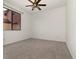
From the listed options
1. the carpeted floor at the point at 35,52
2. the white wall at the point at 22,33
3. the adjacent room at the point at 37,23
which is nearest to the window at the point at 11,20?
the adjacent room at the point at 37,23

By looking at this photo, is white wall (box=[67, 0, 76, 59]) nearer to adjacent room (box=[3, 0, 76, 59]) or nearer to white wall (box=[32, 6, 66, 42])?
adjacent room (box=[3, 0, 76, 59])

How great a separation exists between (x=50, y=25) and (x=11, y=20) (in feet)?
10.7

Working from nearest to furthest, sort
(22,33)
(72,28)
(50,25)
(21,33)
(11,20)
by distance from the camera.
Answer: (72,28) < (11,20) < (21,33) < (22,33) < (50,25)

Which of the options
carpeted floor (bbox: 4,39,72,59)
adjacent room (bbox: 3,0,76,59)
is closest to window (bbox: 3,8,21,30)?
adjacent room (bbox: 3,0,76,59)

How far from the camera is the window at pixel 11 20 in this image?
225 inches

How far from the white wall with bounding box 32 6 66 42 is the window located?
2.16 metres

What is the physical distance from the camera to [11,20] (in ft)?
20.7

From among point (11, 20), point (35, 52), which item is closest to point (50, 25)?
point (11, 20)

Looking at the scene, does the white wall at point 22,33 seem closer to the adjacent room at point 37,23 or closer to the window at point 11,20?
the adjacent room at point 37,23

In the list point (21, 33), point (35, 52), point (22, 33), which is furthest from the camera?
point (22, 33)

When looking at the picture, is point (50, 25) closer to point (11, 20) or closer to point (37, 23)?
point (37, 23)

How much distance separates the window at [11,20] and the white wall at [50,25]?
7.09ft

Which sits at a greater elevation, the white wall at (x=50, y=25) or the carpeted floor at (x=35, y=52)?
the white wall at (x=50, y=25)

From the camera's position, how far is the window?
5.72 meters
